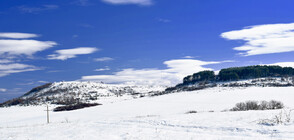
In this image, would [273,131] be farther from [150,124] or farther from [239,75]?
[239,75]

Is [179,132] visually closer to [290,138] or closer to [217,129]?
[217,129]

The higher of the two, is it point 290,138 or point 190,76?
point 190,76

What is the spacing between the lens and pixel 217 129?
45.3 ft

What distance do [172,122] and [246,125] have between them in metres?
5.13

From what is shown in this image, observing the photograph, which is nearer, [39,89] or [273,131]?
[273,131]

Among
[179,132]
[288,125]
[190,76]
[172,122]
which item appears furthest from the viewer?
[190,76]

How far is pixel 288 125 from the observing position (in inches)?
515

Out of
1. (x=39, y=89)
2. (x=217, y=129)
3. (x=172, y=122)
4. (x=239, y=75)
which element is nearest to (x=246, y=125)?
(x=217, y=129)

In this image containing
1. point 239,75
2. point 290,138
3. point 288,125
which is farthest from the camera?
point 239,75

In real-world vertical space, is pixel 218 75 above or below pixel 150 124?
above

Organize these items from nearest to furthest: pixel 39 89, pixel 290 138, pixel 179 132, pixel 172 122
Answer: pixel 290 138 → pixel 179 132 → pixel 172 122 → pixel 39 89

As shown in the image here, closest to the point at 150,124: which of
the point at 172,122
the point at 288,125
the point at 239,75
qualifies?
the point at 172,122

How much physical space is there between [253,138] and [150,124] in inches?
304

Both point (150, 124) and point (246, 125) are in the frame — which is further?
point (150, 124)
